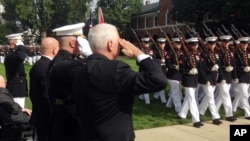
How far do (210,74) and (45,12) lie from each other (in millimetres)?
51590

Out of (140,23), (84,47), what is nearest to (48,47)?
(84,47)

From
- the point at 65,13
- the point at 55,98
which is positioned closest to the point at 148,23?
the point at 65,13

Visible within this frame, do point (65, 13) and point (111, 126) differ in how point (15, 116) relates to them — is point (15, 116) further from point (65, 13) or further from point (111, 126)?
point (65, 13)

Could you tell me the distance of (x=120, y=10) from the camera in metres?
61.2

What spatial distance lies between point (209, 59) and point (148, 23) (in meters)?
51.5

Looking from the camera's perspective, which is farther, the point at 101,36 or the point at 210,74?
the point at 210,74

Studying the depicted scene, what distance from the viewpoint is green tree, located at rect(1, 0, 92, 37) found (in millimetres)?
56562

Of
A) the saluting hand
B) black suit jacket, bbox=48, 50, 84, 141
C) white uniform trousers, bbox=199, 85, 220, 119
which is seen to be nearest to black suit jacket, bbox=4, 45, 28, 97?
black suit jacket, bbox=48, 50, 84, 141

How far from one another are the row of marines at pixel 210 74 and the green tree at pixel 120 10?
50.4 meters

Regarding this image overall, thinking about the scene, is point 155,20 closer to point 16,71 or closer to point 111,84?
point 16,71

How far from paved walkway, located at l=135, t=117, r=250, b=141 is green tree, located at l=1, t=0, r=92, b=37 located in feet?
166

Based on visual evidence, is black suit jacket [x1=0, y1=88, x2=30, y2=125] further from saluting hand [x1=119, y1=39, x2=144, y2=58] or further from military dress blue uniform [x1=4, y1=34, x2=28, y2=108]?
saluting hand [x1=119, y1=39, x2=144, y2=58]

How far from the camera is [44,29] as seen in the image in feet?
194

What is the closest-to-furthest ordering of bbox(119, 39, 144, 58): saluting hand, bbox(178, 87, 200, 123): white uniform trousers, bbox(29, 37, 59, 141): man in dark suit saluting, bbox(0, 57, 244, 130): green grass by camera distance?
bbox(119, 39, 144, 58): saluting hand
bbox(29, 37, 59, 141): man in dark suit saluting
bbox(178, 87, 200, 123): white uniform trousers
bbox(0, 57, 244, 130): green grass
